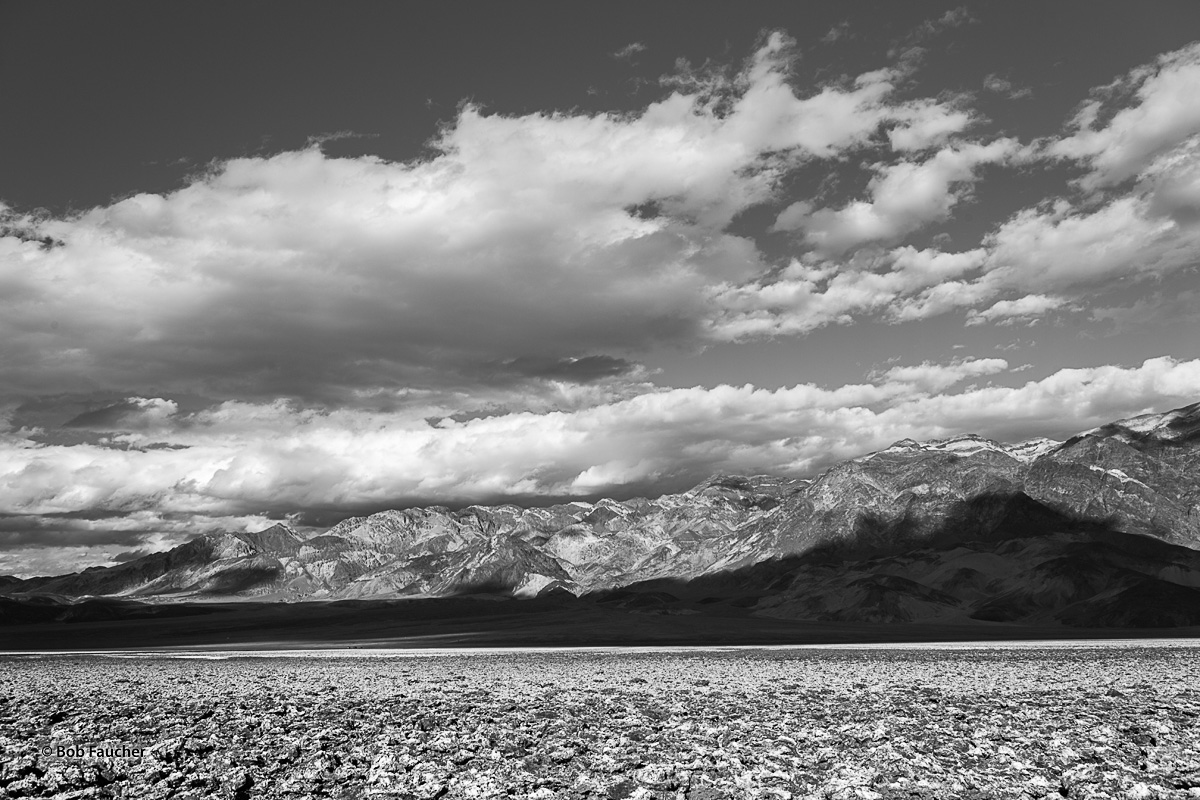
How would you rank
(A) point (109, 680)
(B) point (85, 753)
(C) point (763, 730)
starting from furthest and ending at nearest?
(A) point (109, 680), (C) point (763, 730), (B) point (85, 753)

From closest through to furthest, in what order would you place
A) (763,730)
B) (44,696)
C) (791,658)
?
(763,730) < (44,696) < (791,658)

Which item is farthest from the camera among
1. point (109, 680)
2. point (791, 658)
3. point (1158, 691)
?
point (791, 658)

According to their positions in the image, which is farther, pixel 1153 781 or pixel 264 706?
pixel 264 706

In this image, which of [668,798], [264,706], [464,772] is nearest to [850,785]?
[668,798]

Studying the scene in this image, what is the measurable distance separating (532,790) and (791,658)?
53.7 meters

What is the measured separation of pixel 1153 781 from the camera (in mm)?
20375

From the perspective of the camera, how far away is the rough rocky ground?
2031 centimetres

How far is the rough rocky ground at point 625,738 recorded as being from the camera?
20312 mm

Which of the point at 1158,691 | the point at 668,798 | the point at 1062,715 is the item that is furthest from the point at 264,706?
the point at 1158,691

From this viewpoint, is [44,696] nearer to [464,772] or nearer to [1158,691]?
[464,772]

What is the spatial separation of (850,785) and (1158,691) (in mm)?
27772

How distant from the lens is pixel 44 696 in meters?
43.0

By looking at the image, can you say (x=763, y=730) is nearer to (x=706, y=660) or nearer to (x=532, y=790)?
(x=532, y=790)

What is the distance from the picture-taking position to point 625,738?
86.0ft
